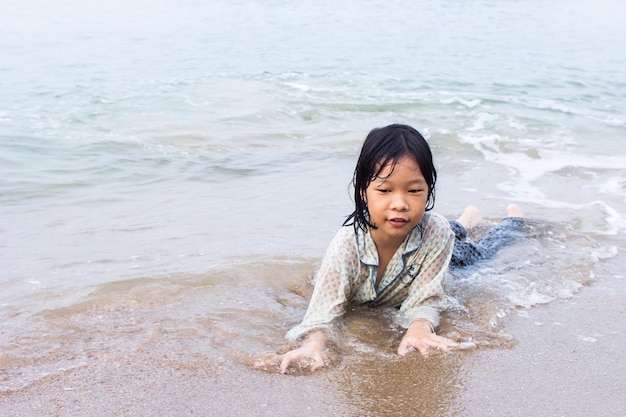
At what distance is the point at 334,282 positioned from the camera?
3.24 meters

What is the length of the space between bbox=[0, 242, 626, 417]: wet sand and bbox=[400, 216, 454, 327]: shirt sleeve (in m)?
0.40


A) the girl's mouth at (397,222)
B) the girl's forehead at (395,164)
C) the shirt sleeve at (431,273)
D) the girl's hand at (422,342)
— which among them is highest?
the girl's forehead at (395,164)

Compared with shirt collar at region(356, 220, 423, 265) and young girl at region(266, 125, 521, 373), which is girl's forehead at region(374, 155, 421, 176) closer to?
young girl at region(266, 125, 521, 373)

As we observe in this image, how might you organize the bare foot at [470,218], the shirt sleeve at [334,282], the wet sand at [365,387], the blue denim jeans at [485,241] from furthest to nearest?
the bare foot at [470,218]
the blue denim jeans at [485,241]
the shirt sleeve at [334,282]
the wet sand at [365,387]

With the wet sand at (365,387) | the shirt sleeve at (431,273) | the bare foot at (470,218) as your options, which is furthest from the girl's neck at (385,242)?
the bare foot at (470,218)

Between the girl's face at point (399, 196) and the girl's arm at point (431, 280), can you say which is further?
the girl's arm at point (431, 280)

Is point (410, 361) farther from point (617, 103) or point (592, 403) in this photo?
point (617, 103)

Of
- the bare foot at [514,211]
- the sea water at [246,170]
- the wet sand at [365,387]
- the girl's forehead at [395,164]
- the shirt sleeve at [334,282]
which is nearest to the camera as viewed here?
the wet sand at [365,387]

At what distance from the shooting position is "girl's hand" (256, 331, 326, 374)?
2791 millimetres

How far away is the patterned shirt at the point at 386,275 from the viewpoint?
3225 mm

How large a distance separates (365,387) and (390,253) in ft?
2.74

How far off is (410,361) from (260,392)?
2.09 ft

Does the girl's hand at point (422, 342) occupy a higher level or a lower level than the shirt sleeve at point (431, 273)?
lower

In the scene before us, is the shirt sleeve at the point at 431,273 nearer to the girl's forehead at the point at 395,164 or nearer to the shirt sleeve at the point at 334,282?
the shirt sleeve at the point at 334,282
